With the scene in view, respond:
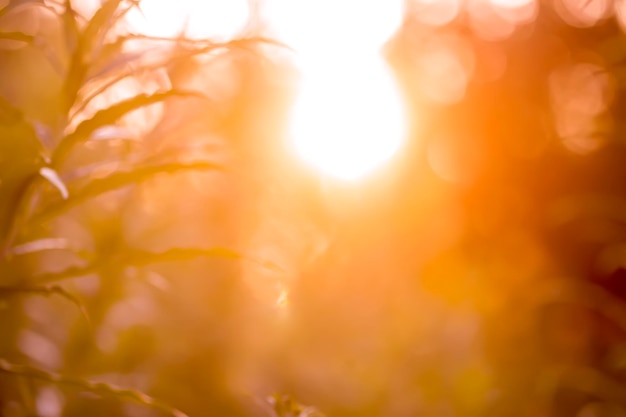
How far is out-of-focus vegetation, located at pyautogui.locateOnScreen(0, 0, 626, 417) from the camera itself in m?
0.75

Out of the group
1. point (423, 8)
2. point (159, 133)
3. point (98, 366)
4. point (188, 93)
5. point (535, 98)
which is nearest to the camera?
point (188, 93)

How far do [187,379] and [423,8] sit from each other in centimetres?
340

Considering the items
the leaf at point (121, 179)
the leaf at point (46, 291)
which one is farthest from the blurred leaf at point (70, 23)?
the leaf at point (46, 291)

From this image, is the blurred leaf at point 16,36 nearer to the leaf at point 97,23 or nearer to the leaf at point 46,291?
the leaf at point 97,23

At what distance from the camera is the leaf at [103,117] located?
671 mm

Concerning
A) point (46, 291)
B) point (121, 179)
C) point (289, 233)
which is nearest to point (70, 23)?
point (121, 179)

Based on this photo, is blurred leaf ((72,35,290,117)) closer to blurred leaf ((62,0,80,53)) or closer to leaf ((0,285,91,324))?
blurred leaf ((62,0,80,53))

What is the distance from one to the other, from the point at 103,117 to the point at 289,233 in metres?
0.92

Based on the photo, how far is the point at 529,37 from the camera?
3.83 m

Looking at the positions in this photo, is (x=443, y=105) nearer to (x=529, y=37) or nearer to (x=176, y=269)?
(x=529, y=37)

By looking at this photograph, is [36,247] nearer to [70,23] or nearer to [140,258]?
[140,258]

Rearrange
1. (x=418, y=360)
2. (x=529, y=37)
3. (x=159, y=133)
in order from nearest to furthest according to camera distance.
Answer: (x=159, y=133) < (x=418, y=360) < (x=529, y=37)

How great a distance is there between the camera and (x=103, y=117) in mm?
673

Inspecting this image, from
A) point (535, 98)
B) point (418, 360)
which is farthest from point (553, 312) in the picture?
point (535, 98)
